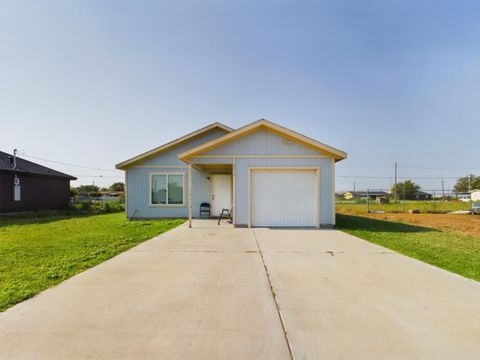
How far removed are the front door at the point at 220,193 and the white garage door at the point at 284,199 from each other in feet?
11.2

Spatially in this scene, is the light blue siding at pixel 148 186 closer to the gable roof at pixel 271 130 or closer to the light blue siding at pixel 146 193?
the light blue siding at pixel 146 193

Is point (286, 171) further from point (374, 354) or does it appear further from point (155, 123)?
point (155, 123)

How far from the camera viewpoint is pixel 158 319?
2820 millimetres

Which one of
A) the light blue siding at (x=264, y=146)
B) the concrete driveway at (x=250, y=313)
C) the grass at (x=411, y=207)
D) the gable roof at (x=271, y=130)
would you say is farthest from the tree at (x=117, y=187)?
the concrete driveway at (x=250, y=313)

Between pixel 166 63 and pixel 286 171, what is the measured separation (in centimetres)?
727

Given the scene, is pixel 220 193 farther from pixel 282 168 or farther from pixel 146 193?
pixel 282 168

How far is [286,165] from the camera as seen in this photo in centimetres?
997

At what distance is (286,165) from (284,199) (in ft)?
4.31

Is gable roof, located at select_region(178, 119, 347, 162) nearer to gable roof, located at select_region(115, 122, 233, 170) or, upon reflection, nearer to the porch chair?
gable roof, located at select_region(115, 122, 233, 170)

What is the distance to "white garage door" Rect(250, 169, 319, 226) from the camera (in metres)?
10.0

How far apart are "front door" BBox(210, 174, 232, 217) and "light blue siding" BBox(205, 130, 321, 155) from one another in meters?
3.35

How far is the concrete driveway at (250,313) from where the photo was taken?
2285 millimetres

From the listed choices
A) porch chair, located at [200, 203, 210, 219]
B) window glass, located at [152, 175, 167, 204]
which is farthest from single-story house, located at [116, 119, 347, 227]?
window glass, located at [152, 175, 167, 204]

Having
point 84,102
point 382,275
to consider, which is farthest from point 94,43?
Answer: point 382,275
